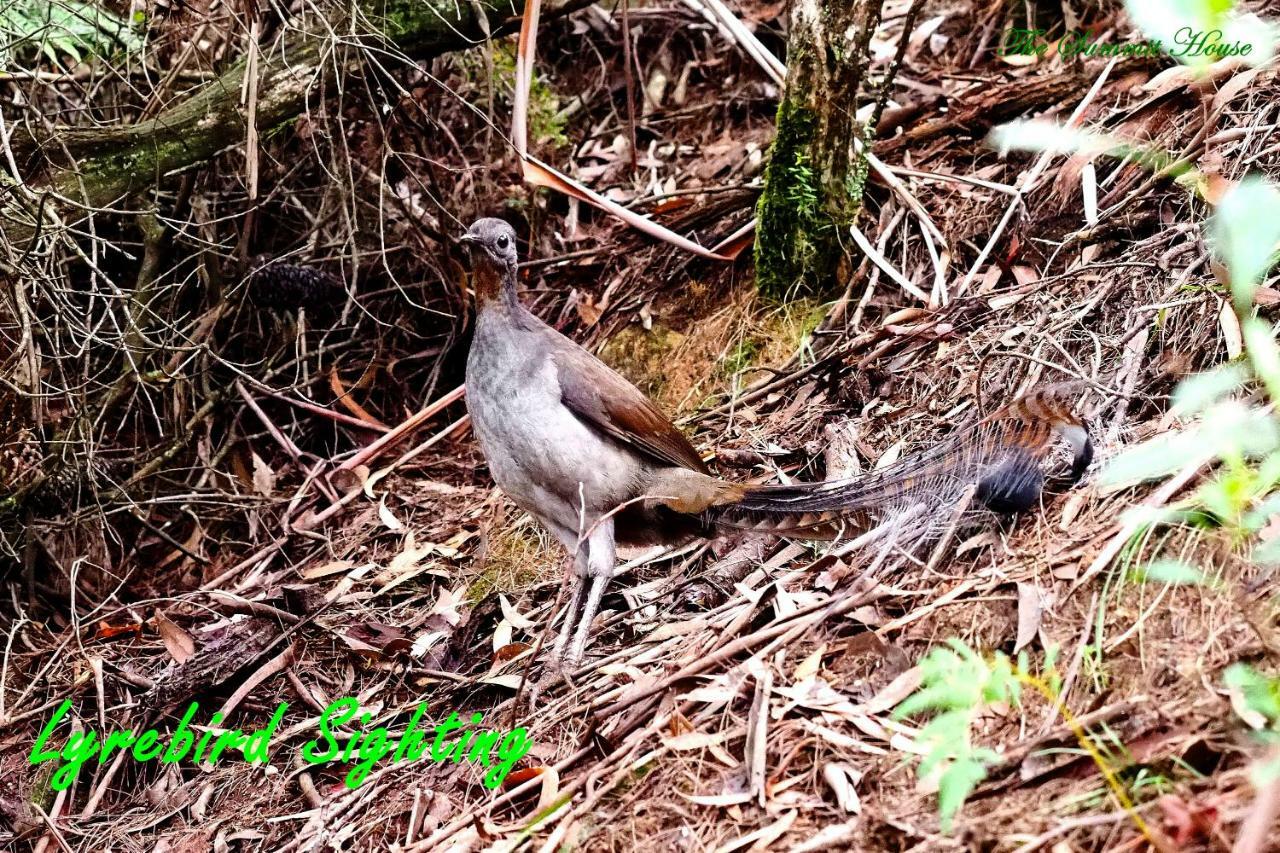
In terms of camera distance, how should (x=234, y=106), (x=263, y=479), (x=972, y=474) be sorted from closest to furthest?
(x=972, y=474), (x=234, y=106), (x=263, y=479)

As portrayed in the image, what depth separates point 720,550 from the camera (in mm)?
4426

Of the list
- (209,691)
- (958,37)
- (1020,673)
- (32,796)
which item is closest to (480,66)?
(958,37)

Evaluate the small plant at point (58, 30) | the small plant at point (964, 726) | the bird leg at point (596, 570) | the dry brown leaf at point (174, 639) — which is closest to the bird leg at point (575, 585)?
the bird leg at point (596, 570)

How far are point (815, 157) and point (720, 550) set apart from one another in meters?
1.57

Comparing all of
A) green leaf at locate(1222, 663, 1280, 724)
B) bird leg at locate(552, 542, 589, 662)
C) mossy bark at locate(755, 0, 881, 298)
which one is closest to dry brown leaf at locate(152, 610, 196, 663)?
bird leg at locate(552, 542, 589, 662)

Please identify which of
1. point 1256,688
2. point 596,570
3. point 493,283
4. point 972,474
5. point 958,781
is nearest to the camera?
point 958,781

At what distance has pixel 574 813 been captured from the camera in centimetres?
292

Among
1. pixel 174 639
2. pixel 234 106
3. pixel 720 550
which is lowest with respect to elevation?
pixel 174 639

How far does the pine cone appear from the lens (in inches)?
211

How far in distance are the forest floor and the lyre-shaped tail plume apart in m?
0.11

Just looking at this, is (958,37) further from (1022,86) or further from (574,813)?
(574,813)

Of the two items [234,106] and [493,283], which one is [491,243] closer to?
[493,283]

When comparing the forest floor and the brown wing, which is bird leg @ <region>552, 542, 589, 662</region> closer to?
the forest floor

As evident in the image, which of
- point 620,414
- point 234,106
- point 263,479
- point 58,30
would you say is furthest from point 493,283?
point 58,30
